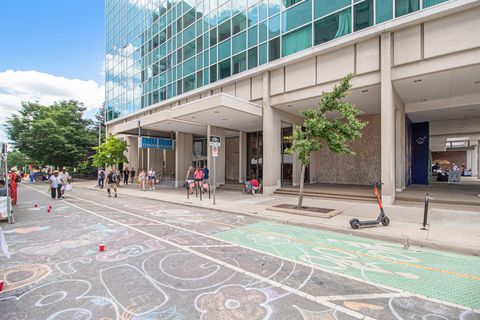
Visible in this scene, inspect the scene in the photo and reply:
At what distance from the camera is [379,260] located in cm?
488

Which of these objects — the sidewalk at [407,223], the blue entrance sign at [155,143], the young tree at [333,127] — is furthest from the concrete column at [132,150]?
the young tree at [333,127]

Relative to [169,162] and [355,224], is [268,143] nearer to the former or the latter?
[355,224]

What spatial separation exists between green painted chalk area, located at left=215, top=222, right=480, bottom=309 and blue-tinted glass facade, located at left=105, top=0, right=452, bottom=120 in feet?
35.1

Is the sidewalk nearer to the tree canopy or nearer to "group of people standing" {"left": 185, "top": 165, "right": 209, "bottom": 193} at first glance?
"group of people standing" {"left": 185, "top": 165, "right": 209, "bottom": 193}

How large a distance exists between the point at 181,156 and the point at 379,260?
18747 millimetres

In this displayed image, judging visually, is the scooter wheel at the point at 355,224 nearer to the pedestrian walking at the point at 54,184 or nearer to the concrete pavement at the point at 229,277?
the concrete pavement at the point at 229,277

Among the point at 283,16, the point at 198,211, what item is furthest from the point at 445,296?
the point at 283,16

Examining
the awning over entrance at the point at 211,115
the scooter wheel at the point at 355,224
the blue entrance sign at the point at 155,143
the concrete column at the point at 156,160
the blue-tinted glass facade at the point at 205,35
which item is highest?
the blue-tinted glass facade at the point at 205,35

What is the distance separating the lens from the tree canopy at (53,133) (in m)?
32.4

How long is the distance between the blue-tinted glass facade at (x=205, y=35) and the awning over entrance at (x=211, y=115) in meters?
3.47

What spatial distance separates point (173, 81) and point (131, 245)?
776 inches

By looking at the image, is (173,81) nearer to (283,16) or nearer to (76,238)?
(283,16)

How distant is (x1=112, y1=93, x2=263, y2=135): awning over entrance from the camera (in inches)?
516

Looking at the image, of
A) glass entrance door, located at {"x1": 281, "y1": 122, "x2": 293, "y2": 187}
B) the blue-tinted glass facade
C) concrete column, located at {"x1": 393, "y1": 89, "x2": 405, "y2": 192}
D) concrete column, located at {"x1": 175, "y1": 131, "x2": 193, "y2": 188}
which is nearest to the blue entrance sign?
concrete column, located at {"x1": 175, "y1": 131, "x2": 193, "y2": 188}
